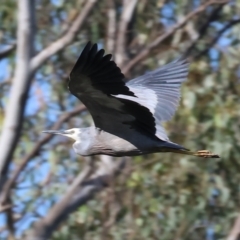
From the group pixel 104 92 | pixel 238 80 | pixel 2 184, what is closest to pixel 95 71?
pixel 104 92

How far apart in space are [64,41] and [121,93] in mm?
2438

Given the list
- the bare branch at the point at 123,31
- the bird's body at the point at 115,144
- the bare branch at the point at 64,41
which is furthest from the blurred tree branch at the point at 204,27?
the bird's body at the point at 115,144

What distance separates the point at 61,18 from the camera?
24.2 ft

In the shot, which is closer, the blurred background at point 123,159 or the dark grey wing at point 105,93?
the dark grey wing at point 105,93

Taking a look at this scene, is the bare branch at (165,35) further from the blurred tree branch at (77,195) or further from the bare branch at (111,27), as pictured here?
the blurred tree branch at (77,195)

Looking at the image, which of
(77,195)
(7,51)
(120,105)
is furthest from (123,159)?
(120,105)

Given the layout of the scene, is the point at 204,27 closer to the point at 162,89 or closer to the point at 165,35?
the point at 165,35

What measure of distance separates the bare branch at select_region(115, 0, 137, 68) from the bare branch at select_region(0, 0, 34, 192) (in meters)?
0.93

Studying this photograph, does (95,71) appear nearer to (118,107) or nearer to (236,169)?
(118,107)

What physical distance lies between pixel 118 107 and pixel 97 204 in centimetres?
256

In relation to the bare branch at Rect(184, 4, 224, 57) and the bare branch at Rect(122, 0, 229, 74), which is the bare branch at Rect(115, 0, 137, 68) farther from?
the bare branch at Rect(184, 4, 224, 57)

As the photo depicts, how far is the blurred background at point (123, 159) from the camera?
648cm

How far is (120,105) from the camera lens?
14.7ft

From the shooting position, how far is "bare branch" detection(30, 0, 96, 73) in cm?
632
